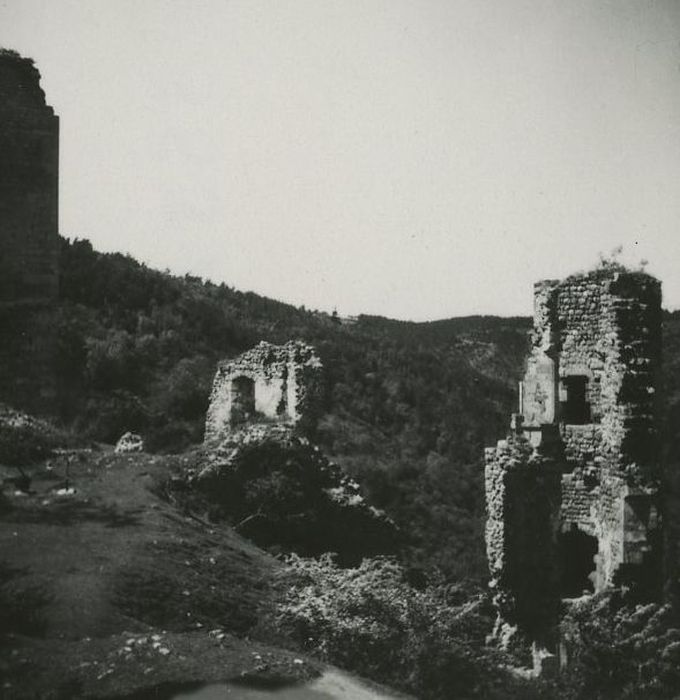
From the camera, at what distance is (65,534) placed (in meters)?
11.1

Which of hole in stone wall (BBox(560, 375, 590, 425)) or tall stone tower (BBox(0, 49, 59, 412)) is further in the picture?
tall stone tower (BBox(0, 49, 59, 412))

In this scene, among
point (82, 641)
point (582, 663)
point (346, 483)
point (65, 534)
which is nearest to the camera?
point (82, 641)

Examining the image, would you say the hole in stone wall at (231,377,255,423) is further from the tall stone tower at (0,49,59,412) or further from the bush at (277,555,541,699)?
the bush at (277,555,541,699)

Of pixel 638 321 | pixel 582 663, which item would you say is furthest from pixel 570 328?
pixel 582 663

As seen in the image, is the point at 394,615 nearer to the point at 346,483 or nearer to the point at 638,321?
the point at 346,483

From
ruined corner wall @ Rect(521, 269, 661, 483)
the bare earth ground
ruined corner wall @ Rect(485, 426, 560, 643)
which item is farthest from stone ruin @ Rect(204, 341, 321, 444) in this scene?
ruined corner wall @ Rect(521, 269, 661, 483)

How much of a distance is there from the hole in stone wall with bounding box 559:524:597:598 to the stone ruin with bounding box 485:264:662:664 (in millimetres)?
18

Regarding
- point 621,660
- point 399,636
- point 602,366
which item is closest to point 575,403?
point 602,366

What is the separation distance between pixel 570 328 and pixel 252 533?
6.88m

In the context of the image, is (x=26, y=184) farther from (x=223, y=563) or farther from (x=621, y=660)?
(x=621, y=660)

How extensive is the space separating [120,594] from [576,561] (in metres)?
8.57

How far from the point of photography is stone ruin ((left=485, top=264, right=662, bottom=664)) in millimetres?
13430

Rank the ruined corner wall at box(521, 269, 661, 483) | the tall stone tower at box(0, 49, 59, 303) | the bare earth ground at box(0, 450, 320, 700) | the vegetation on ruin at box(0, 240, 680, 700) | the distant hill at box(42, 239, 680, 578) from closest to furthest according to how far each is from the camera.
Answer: the bare earth ground at box(0, 450, 320, 700) < the vegetation on ruin at box(0, 240, 680, 700) < the ruined corner wall at box(521, 269, 661, 483) < the tall stone tower at box(0, 49, 59, 303) < the distant hill at box(42, 239, 680, 578)

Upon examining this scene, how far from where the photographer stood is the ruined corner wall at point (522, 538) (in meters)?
13.6
